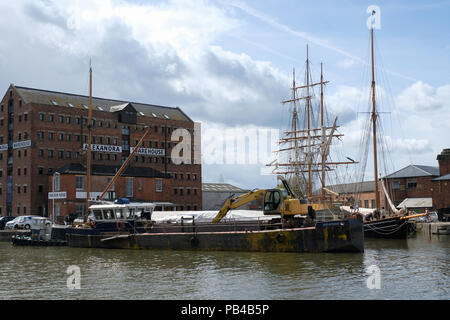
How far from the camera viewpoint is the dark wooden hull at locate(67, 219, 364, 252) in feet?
124

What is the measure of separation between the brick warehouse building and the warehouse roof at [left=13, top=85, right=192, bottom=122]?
160 mm

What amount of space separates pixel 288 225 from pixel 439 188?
158 feet

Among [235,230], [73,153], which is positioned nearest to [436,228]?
[235,230]

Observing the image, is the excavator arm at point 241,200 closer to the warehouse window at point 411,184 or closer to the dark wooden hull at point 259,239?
the dark wooden hull at point 259,239

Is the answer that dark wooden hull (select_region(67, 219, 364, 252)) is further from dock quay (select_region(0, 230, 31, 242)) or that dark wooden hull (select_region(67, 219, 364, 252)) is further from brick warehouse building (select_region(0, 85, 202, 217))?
brick warehouse building (select_region(0, 85, 202, 217))

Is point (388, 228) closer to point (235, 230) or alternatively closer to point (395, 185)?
point (235, 230)

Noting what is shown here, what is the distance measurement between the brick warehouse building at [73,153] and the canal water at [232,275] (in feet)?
135

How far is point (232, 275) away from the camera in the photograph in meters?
28.7

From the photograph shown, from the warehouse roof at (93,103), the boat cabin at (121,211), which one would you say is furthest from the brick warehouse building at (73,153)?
the boat cabin at (121,211)

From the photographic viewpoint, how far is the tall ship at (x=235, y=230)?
38.1 meters

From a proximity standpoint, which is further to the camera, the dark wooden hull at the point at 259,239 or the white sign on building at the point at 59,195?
the white sign on building at the point at 59,195
